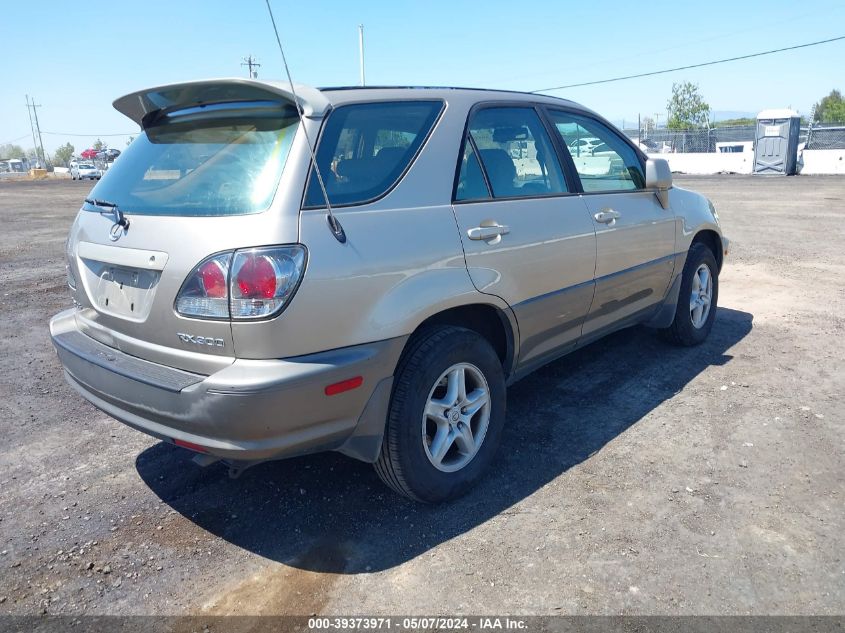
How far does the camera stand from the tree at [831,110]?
78250mm

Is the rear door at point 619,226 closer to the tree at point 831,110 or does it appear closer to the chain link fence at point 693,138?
the chain link fence at point 693,138

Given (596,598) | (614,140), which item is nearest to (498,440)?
(596,598)

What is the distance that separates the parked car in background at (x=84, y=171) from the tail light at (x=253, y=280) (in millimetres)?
55486

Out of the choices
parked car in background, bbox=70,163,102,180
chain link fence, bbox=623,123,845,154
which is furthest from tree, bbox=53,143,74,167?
chain link fence, bbox=623,123,845,154

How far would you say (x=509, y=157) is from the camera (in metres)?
3.48

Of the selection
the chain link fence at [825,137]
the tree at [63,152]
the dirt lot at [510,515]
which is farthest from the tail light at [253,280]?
the tree at [63,152]

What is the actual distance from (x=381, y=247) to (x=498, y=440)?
1.27 meters

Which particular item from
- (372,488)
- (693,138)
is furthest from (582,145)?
(693,138)

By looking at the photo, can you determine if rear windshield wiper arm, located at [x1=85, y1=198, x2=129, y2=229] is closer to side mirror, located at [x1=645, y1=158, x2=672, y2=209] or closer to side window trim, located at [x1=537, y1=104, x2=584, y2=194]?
side window trim, located at [x1=537, y1=104, x2=584, y2=194]

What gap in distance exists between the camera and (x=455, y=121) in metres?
3.17

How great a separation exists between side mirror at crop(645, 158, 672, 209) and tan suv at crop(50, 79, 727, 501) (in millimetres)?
873

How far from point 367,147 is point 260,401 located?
1195 mm

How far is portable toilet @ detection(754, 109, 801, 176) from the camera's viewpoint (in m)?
27.8

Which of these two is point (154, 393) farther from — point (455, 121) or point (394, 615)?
point (455, 121)
